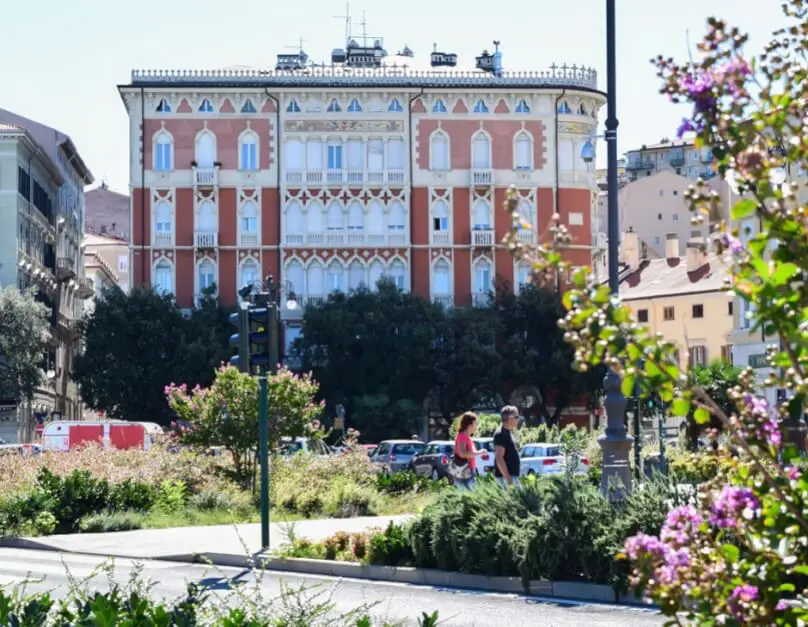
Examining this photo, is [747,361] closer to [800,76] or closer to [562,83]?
[562,83]

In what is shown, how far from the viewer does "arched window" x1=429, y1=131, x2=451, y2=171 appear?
79.1 metres

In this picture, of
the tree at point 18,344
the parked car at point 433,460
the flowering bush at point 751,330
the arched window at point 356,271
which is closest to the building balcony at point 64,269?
the tree at point 18,344

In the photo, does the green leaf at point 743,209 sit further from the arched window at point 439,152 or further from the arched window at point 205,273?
the arched window at point 439,152

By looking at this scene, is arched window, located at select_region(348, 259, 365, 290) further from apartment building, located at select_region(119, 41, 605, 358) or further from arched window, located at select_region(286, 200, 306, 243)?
arched window, located at select_region(286, 200, 306, 243)

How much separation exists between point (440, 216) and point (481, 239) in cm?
221

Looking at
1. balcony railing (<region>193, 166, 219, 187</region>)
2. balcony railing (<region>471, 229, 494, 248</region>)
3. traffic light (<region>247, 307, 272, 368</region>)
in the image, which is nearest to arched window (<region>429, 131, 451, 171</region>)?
balcony railing (<region>471, 229, 494, 248</region>)

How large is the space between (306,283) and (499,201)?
31.8 feet

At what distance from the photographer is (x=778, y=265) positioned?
16.7 ft

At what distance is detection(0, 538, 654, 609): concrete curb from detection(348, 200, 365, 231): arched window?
57153 mm

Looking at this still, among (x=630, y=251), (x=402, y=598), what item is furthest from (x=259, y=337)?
(x=630, y=251)

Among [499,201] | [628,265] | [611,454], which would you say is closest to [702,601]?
[611,454]

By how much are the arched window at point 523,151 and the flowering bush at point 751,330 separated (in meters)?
73.7

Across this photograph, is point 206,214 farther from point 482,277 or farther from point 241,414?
point 241,414

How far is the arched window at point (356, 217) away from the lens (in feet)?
259
